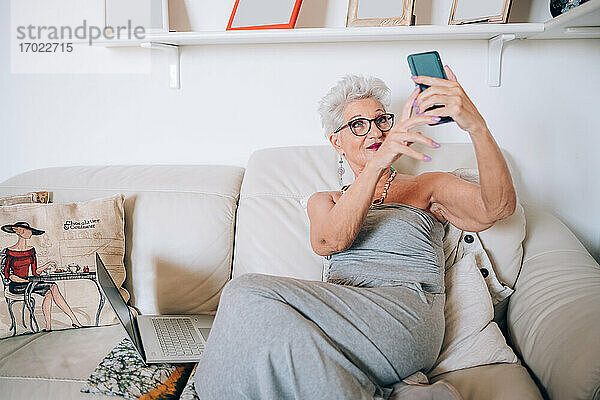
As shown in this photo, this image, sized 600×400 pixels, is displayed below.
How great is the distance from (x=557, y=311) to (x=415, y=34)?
98 cm

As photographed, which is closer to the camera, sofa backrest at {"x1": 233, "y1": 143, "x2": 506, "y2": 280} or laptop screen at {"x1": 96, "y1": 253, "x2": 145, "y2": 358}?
laptop screen at {"x1": 96, "y1": 253, "x2": 145, "y2": 358}

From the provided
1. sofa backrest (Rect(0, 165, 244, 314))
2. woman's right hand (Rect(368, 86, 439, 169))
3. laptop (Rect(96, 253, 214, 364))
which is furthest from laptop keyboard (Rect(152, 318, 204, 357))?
woman's right hand (Rect(368, 86, 439, 169))

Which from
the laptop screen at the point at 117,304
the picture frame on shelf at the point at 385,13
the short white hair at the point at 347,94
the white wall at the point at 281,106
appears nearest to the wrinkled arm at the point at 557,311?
the white wall at the point at 281,106

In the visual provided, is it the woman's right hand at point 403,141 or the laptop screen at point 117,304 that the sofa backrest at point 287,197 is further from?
the woman's right hand at point 403,141

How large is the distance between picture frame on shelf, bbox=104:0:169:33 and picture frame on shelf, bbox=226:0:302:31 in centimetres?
→ 28

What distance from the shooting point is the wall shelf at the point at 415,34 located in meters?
1.94

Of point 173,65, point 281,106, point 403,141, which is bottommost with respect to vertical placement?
point 403,141

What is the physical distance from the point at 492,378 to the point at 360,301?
37cm

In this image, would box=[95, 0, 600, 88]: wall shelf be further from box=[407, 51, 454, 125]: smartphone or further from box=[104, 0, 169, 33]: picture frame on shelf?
box=[407, 51, 454, 125]: smartphone

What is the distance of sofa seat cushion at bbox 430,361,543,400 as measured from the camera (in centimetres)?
134

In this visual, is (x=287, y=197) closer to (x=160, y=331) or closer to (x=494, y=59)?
(x=160, y=331)

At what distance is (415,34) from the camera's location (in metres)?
1.97

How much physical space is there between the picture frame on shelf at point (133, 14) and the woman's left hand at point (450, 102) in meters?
1.13

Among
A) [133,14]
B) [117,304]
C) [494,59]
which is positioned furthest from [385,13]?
[117,304]
